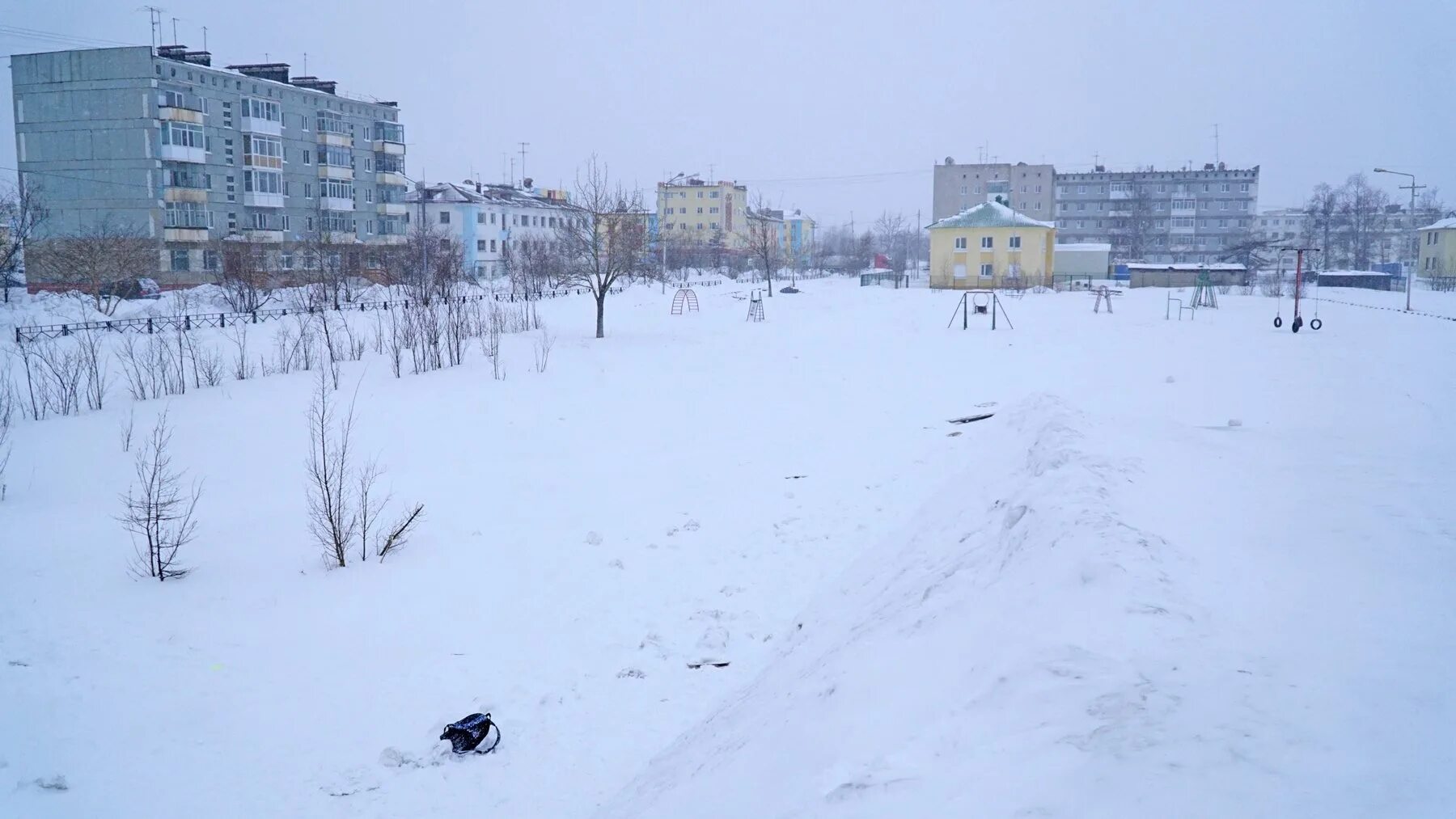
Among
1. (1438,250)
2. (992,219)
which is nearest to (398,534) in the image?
(992,219)

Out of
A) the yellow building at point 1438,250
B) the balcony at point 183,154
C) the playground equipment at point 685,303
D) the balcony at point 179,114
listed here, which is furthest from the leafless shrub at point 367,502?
the yellow building at point 1438,250

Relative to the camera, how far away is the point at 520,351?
23875 millimetres

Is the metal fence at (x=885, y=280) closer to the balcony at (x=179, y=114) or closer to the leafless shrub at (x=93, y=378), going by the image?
the balcony at (x=179, y=114)

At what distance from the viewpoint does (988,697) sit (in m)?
4.15

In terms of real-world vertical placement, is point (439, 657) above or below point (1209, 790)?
below

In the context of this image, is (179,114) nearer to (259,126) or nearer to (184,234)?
(259,126)

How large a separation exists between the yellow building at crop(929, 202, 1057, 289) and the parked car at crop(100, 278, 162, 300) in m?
42.8

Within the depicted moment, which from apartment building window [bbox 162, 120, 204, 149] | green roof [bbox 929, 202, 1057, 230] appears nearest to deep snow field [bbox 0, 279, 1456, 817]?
apartment building window [bbox 162, 120, 204, 149]

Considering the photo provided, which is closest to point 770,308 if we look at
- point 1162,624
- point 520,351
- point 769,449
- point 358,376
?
point 520,351

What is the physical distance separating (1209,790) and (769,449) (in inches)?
418

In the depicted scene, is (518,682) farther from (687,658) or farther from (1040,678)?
(1040,678)

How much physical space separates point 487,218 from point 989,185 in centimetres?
5306

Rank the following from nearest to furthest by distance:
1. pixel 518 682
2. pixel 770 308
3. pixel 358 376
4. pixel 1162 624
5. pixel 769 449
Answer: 1. pixel 1162 624
2. pixel 518 682
3. pixel 769 449
4. pixel 358 376
5. pixel 770 308

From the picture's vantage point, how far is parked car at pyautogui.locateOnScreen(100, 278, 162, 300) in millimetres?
36969
